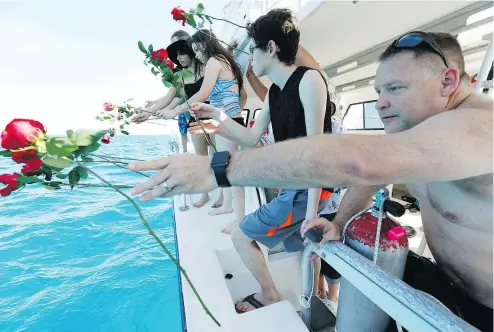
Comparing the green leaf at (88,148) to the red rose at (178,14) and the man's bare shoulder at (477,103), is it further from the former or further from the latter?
the red rose at (178,14)

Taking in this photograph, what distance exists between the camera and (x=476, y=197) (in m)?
0.83

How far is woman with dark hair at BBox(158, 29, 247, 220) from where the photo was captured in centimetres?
216

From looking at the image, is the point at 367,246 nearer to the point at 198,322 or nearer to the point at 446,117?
the point at 446,117

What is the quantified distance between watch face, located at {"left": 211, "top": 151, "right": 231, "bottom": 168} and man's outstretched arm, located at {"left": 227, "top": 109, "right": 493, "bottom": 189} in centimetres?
13

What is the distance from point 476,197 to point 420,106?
1.26 feet

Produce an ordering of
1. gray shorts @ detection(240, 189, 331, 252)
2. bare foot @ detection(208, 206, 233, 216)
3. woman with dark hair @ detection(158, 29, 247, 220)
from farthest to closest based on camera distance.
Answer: bare foot @ detection(208, 206, 233, 216), woman with dark hair @ detection(158, 29, 247, 220), gray shorts @ detection(240, 189, 331, 252)

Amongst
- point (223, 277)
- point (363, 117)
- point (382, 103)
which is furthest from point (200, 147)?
point (363, 117)

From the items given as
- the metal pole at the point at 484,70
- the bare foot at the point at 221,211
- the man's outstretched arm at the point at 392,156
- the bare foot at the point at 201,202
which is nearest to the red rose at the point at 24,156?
the man's outstretched arm at the point at 392,156

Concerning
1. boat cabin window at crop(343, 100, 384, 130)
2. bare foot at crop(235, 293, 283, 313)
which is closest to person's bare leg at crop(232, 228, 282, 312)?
bare foot at crop(235, 293, 283, 313)

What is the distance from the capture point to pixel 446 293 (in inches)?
38.4

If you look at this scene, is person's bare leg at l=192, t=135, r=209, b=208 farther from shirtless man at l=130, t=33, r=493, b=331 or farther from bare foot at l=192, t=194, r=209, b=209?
shirtless man at l=130, t=33, r=493, b=331

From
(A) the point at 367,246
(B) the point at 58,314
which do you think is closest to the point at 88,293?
(B) the point at 58,314

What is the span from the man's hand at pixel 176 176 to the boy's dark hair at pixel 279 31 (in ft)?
3.44

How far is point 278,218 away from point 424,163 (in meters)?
1.05
